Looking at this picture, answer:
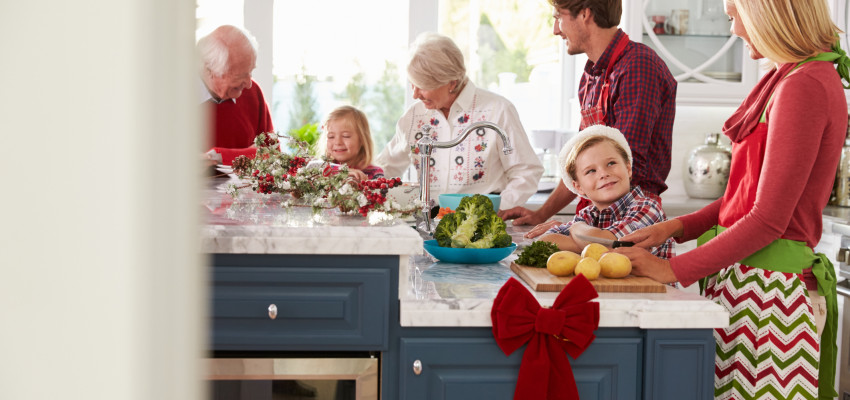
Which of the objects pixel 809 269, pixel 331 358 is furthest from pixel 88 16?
Result: pixel 809 269

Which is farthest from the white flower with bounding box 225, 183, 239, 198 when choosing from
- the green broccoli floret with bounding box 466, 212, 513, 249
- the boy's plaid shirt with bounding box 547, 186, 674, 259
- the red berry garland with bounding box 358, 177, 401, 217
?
the boy's plaid shirt with bounding box 547, 186, 674, 259

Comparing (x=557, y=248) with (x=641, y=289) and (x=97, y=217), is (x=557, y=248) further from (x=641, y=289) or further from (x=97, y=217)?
(x=97, y=217)

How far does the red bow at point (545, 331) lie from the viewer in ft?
4.94

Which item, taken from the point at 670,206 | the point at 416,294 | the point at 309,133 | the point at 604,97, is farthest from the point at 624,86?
the point at 309,133

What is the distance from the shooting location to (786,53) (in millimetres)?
1650

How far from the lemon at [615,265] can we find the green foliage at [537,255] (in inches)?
6.3

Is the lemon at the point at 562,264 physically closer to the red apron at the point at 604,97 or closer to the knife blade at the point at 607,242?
the knife blade at the point at 607,242

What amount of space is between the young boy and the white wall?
6.20ft

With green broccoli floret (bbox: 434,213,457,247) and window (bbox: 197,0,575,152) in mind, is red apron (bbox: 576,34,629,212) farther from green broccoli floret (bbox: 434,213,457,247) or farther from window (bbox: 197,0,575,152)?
window (bbox: 197,0,575,152)

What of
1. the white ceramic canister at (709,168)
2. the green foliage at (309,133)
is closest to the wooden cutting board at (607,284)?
the white ceramic canister at (709,168)

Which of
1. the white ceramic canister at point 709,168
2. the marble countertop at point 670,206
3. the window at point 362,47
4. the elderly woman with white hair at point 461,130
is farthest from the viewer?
the window at point 362,47

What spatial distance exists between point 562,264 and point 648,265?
20 cm

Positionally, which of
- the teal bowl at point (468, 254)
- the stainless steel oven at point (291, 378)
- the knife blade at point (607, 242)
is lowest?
the stainless steel oven at point (291, 378)

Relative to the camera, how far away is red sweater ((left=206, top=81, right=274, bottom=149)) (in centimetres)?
304
